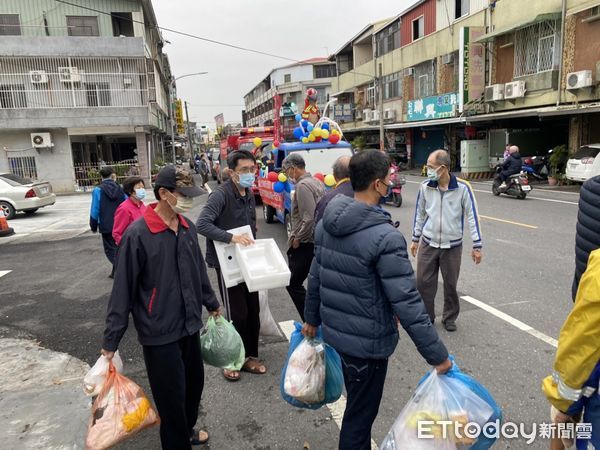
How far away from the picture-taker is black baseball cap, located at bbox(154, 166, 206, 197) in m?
2.62

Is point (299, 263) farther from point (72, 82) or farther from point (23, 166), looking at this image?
point (23, 166)

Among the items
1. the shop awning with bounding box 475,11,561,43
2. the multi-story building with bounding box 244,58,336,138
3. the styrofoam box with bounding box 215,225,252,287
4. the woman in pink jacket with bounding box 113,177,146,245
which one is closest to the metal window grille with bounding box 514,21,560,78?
the shop awning with bounding box 475,11,561,43

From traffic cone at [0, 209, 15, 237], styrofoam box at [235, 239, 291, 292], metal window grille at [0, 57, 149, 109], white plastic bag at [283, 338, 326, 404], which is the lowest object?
traffic cone at [0, 209, 15, 237]

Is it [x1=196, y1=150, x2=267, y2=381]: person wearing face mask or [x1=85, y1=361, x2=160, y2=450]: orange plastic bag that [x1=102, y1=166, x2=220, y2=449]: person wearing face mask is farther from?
[x1=196, y1=150, x2=267, y2=381]: person wearing face mask

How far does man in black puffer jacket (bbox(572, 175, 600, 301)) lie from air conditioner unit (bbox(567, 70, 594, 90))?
1590 centimetres

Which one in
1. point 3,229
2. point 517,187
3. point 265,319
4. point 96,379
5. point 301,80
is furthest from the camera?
point 301,80

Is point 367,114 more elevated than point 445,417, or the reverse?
point 367,114

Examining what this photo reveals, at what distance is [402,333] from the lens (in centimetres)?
465

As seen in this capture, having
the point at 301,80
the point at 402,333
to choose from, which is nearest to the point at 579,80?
the point at 402,333

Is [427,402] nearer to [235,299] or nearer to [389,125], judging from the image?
[235,299]

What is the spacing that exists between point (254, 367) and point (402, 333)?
5.26ft

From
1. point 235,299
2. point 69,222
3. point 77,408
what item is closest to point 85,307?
point 77,408

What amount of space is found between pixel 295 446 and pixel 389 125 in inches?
1142

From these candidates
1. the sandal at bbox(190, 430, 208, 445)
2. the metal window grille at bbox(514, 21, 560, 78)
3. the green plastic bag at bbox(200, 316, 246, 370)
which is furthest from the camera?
the metal window grille at bbox(514, 21, 560, 78)
